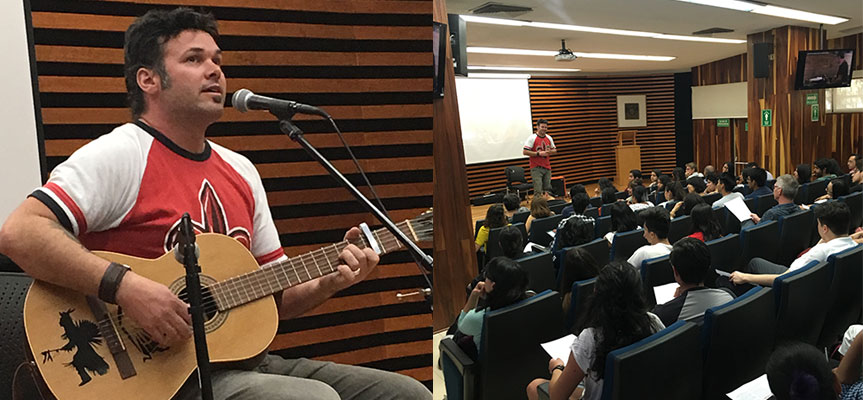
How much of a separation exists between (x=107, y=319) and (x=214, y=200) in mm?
317

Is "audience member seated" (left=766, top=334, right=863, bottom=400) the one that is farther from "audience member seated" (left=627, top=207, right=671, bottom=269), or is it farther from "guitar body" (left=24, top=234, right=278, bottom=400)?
"audience member seated" (left=627, top=207, right=671, bottom=269)

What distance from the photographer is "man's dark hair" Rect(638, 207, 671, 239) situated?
13.5ft

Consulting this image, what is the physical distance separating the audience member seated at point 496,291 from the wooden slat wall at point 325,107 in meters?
0.94

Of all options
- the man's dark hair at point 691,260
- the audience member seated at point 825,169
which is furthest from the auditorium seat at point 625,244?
the audience member seated at point 825,169

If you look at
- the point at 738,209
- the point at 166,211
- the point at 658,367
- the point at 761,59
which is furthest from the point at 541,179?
the point at 166,211

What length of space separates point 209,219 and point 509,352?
1841mm

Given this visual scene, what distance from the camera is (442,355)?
314 centimetres

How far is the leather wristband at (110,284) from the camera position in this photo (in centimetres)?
117

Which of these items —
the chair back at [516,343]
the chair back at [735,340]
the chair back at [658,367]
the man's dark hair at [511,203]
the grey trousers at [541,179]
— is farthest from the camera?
the grey trousers at [541,179]

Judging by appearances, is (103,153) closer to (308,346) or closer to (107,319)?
(107,319)

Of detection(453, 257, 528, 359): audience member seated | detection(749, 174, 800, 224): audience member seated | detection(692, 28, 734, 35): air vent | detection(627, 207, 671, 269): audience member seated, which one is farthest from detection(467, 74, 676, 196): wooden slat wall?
detection(453, 257, 528, 359): audience member seated

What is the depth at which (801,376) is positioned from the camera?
5.98 ft

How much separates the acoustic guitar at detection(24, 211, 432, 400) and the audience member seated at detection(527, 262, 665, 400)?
1387 millimetres

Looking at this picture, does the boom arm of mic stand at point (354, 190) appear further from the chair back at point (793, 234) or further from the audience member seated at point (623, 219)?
the chair back at point (793, 234)
